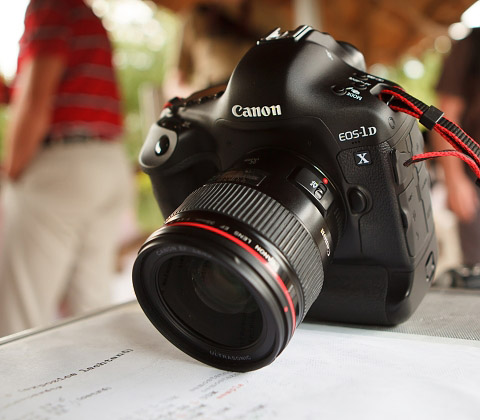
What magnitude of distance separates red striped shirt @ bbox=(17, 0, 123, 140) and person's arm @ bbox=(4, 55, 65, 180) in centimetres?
2

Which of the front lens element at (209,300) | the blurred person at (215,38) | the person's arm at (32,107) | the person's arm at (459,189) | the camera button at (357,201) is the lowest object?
the person's arm at (459,189)

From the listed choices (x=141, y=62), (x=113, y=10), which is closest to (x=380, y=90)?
(x=113, y=10)

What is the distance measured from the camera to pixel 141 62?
14.8 ft

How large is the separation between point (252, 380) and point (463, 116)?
1031mm

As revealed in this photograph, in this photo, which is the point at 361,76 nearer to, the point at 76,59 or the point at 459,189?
the point at 76,59

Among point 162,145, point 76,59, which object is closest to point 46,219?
point 76,59

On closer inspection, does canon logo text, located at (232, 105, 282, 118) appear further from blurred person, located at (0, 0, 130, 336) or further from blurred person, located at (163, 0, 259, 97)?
blurred person, located at (163, 0, 259, 97)

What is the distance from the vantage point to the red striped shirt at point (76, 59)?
99cm

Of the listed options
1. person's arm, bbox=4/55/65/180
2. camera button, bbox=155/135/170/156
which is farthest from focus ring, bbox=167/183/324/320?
person's arm, bbox=4/55/65/180

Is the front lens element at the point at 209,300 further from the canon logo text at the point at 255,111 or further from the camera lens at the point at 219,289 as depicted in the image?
the canon logo text at the point at 255,111

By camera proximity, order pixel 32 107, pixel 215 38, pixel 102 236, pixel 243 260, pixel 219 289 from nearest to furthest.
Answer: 1. pixel 243 260
2. pixel 219 289
3. pixel 32 107
4. pixel 102 236
5. pixel 215 38

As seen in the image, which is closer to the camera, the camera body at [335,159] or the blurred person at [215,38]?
the camera body at [335,159]

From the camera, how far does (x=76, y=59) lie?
104cm

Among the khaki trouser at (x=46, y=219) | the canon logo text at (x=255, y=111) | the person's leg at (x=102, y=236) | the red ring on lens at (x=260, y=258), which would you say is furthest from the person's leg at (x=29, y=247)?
the red ring on lens at (x=260, y=258)
